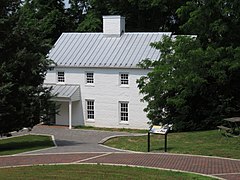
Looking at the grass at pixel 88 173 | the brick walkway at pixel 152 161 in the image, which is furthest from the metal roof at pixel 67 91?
the grass at pixel 88 173

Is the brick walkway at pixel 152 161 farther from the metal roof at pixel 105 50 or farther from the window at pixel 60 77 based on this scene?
the window at pixel 60 77

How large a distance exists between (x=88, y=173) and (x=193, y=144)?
872 centimetres

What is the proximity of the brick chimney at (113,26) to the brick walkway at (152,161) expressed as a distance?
24625mm

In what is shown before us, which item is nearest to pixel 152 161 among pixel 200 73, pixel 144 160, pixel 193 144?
pixel 144 160

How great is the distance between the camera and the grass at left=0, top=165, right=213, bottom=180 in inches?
589

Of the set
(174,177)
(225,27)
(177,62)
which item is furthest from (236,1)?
(174,177)

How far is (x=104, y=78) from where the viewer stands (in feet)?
138

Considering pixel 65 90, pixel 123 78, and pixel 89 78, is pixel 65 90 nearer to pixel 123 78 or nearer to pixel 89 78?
pixel 89 78

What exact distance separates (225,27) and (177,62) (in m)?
3.48

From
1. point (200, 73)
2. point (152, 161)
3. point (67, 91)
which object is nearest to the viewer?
point (152, 161)

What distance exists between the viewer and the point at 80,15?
196ft

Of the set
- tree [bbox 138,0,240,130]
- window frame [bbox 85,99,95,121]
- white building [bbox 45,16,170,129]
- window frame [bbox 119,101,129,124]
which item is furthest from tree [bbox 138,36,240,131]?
window frame [bbox 85,99,95,121]

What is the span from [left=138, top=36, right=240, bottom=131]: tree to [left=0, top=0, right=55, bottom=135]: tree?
8792mm

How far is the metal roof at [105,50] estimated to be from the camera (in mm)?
41844
